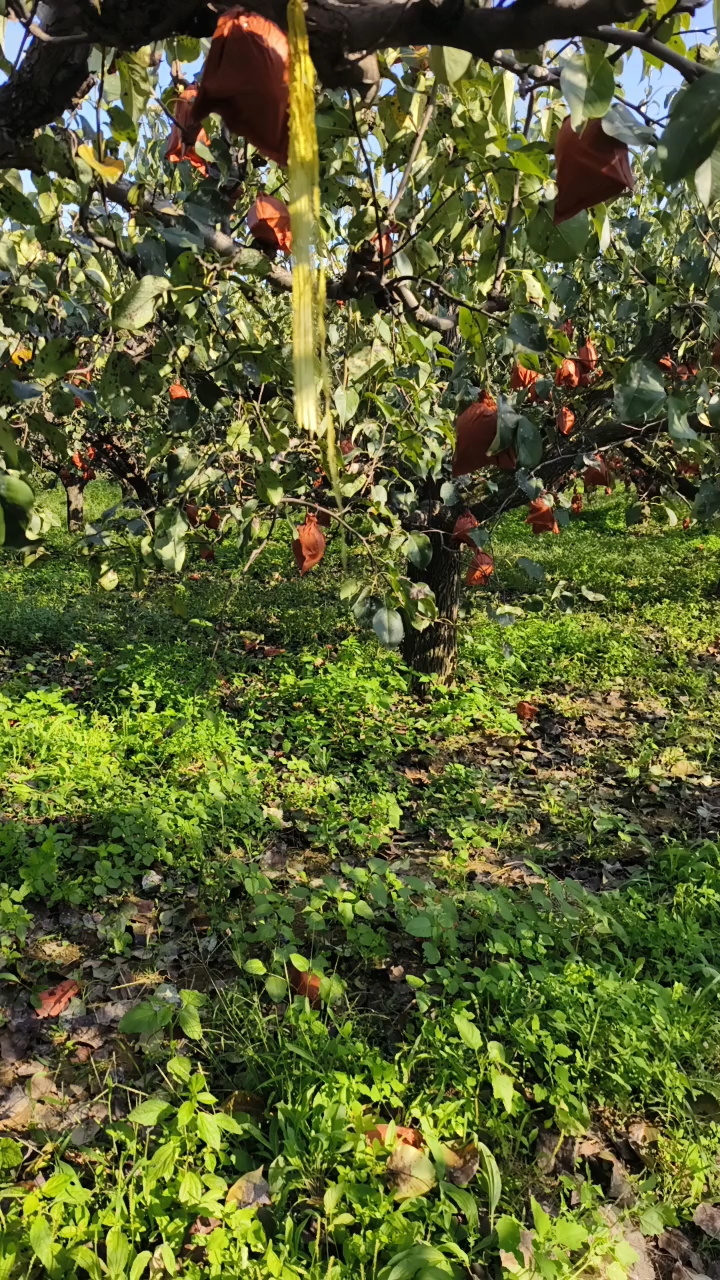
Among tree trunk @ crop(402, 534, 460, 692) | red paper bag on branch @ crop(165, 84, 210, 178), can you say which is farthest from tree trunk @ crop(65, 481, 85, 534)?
red paper bag on branch @ crop(165, 84, 210, 178)

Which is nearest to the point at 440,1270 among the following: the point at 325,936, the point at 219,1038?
the point at 219,1038

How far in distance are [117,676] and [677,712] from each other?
8.98 ft

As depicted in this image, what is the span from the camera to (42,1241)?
1206 mm

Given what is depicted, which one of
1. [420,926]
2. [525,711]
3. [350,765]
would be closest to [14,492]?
[420,926]

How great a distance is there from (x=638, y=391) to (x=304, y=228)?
101 centimetres

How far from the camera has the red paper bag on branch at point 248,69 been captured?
0.61m

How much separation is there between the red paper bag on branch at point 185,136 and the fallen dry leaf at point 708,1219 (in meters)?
2.05

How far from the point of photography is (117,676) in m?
3.83

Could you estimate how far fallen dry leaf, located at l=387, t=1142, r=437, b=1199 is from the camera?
1345 mm

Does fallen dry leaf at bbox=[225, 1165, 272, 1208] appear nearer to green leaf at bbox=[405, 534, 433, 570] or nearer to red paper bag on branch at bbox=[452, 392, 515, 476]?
green leaf at bbox=[405, 534, 433, 570]

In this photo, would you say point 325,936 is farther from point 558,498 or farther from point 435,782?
point 558,498

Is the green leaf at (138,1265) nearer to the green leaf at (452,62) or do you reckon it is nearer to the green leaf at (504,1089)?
the green leaf at (504,1089)

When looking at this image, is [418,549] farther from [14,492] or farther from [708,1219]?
[708,1219]

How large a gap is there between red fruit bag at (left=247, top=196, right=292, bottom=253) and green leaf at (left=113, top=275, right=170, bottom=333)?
18 centimetres
